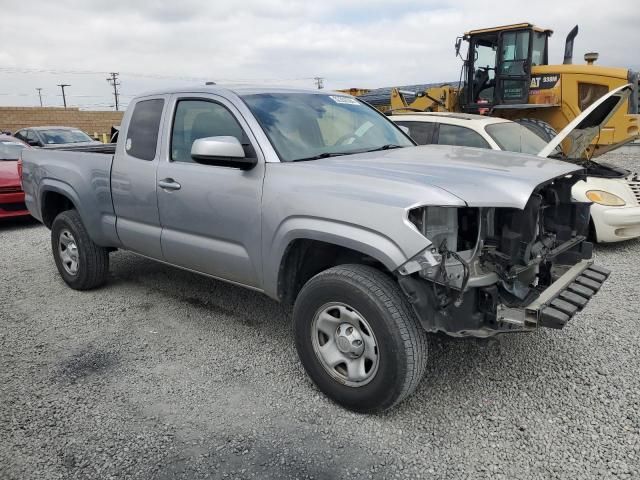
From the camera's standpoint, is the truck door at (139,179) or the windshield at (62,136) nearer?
the truck door at (139,179)

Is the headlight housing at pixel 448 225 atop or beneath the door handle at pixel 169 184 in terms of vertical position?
beneath

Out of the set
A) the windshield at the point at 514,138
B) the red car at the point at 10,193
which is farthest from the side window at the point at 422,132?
the red car at the point at 10,193

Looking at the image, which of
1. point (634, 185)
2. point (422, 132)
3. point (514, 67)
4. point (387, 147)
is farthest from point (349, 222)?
point (514, 67)

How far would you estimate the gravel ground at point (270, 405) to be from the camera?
2.67 metres

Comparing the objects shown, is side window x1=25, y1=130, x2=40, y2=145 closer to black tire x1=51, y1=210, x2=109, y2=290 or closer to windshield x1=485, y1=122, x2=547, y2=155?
black tire x1=51, y1=210, x2=109, y2=290

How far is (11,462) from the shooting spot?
8.87 ft

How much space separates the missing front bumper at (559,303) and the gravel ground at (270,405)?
0.63m

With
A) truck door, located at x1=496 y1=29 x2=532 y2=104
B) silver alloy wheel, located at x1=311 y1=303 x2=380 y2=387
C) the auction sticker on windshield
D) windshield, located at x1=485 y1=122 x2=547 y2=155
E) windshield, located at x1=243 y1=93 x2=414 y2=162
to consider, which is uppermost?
truck door, located at x1=496 y1=29 x2=532 y2=104

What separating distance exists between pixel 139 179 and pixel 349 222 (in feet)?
7.05

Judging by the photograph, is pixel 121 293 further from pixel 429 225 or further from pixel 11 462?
pixel 429 225

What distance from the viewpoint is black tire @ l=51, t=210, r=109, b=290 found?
198 inches

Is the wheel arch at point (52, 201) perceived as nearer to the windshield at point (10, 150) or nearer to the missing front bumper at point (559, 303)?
the missing front bumper at point (559, 303)

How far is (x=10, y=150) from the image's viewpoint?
30.9 feet

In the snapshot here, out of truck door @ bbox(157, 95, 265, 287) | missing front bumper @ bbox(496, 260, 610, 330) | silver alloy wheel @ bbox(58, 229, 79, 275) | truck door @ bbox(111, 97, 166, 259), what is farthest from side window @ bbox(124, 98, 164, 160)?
missing front bumper @ bbox(496, 260, 610, 330)
